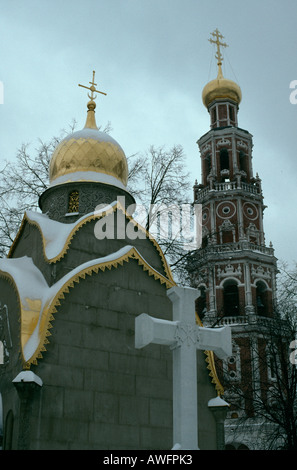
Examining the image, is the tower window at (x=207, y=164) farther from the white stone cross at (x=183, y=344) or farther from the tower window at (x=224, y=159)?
the white stone cross at (x=183, y=344)

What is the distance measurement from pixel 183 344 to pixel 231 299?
2370 cm

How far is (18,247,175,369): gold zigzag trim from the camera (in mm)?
8406

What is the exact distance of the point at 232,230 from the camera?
106ft

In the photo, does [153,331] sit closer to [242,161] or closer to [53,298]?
[53,298]

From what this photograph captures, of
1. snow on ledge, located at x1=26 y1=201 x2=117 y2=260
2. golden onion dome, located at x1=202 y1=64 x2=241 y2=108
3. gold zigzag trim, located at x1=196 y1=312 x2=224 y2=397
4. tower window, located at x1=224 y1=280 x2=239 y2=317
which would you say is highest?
golden onion dome, located at x1=202 y1=64 x2=241 y2=108

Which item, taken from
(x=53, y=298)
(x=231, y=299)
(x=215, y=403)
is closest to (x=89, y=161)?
(x=53, y=298)

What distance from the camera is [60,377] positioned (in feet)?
27.9

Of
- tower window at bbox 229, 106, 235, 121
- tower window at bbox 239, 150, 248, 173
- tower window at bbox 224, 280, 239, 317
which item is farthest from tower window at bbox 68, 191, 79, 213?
tower window at bbox 229, 106, 235, 121

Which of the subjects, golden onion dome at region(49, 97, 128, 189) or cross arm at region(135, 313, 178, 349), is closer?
cross arm at region(135, 313, 178, 349)

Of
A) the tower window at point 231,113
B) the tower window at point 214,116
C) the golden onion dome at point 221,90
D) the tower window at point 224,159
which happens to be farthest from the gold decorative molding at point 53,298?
the golden onion dome at point 221,90

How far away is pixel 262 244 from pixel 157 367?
78.4 ft

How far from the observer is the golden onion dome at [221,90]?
36500 mm

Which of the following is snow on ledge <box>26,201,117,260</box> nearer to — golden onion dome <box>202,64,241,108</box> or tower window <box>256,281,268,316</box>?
tower window <box>256,281,268,316</box>
